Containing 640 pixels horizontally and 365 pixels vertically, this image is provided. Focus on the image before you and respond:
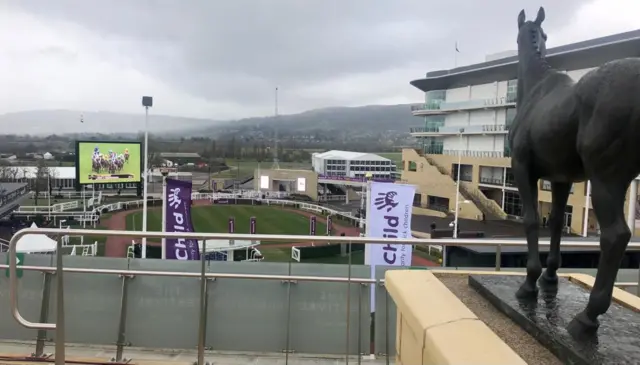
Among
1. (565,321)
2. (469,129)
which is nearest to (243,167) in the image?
(469,129)

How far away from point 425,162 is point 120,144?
30621 mm

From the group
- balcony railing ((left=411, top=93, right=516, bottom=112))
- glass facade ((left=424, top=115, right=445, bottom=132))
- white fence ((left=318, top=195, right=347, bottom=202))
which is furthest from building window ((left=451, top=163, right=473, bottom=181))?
white fence ((left=318, top=195, right=347, bottom=202))

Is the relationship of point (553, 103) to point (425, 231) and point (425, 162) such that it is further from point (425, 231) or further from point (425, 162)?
point (425, 162)

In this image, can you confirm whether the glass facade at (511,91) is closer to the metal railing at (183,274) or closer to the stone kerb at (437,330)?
the metal railing at (183,274)

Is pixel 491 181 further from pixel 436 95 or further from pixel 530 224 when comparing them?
pixel 530 224

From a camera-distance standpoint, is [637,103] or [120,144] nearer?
[637,103]

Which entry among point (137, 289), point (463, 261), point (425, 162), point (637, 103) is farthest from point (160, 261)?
point (425, 162)

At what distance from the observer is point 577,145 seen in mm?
3061

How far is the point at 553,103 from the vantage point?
3.42m

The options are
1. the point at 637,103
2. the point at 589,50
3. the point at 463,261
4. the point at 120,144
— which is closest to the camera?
the point at 637,103

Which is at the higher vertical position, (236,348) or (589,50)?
→ (589,50)

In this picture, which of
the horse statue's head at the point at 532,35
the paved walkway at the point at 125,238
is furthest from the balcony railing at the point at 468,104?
the horse statue's head at the point at 532,35

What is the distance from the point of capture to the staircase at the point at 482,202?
42094 mm

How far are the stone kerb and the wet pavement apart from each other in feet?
1.06
